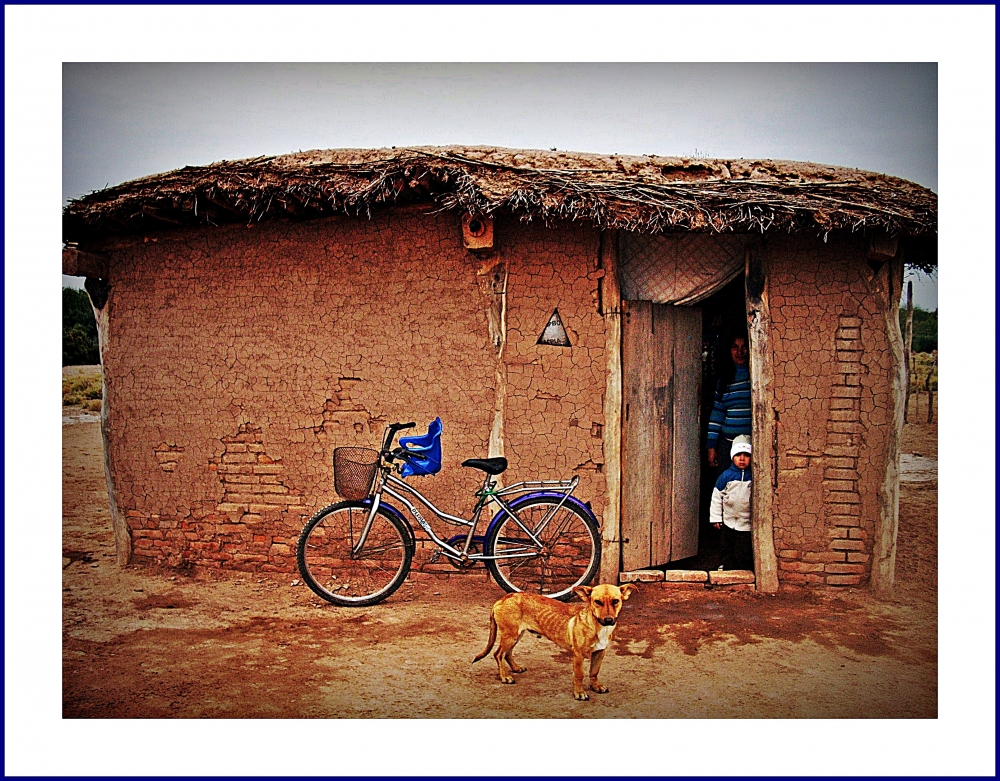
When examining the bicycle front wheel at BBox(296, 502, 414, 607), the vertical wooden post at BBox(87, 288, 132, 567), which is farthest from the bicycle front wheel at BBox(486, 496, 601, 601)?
the vertical wooden post at BBox(87, 288, 132, 567)

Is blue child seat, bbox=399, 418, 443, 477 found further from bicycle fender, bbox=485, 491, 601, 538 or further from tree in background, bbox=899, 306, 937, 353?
tree in background, bbox=899, 306, 937, 353

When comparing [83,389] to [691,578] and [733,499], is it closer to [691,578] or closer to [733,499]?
[691,578]

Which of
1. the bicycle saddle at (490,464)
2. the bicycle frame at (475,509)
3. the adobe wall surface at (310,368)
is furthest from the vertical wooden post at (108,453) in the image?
the bicycle saddle at (490,464)

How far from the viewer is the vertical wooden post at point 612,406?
16.1 ft

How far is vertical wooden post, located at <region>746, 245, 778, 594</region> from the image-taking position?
4941 mm

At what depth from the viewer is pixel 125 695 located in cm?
380

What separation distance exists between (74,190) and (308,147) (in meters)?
1.45

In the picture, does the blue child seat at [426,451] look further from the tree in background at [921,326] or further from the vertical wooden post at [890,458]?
the tree in background at [921,326]

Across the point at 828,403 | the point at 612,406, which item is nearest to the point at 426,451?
the point at 612,406

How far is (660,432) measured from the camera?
5406 millimetres

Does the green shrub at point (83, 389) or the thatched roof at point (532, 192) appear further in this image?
the green shrub at point (83, 389)

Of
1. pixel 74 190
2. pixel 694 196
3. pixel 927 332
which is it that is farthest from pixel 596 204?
pixel 74 190

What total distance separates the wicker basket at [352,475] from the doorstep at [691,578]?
68.6 inches

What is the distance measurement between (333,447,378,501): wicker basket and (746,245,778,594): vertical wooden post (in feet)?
8.02
